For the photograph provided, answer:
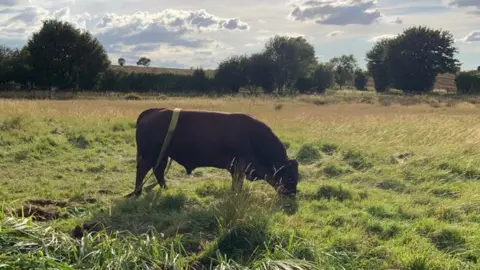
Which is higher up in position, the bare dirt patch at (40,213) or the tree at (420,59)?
the tree at (420,59)

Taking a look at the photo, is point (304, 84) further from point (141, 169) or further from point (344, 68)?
point (141, 169)

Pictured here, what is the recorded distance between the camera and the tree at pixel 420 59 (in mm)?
68375

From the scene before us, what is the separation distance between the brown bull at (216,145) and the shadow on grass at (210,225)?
828mm

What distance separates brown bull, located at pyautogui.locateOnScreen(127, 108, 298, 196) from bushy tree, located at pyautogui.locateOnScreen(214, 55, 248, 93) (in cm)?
5270

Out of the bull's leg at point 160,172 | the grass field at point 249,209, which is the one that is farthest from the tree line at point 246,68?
the bull's leg at point 160,172

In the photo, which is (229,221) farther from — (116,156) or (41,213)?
(116,156)

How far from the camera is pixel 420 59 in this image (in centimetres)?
6956

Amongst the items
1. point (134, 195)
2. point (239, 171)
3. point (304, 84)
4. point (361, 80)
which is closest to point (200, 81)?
point (304, 84)

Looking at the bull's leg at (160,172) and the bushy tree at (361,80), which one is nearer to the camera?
the bull's leg at (160,172)

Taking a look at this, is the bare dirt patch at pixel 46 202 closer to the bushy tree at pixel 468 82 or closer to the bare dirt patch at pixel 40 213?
the bare dirt patch at pixel 40 213

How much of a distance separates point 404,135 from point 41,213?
11670 millimetres

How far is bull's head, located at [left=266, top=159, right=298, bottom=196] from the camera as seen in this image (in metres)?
8.37

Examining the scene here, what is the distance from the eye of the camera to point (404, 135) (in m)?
15.4

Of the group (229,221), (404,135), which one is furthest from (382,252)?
(404,135)
